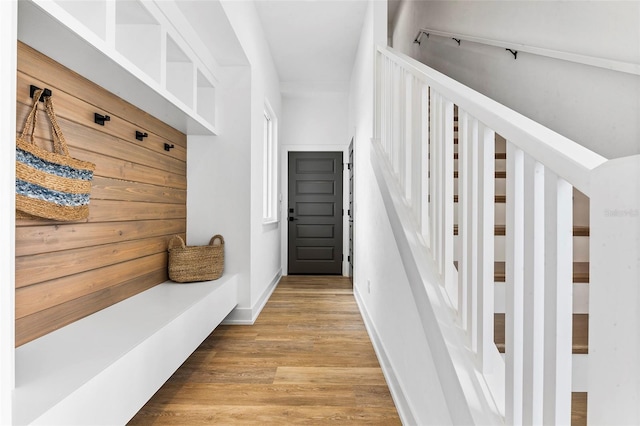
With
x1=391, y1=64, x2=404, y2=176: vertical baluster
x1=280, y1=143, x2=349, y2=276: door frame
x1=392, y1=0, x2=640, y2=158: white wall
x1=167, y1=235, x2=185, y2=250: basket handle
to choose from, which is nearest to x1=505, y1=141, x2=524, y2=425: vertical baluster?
x1=391, y1=64, x2=404, y2=176: vertical baluster

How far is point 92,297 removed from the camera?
1751 mm

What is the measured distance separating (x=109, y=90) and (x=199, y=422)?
65.8 inches

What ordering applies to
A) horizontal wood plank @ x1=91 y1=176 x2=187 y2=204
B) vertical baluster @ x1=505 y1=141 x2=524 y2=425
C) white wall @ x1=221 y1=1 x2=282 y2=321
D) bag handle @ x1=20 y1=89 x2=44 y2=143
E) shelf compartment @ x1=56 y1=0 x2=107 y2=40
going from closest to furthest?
vertical baluster @ x1=505 y1=141 x2=524 y2=425 < bag handle @ x1=20 y1=89 x2=44 y2=143 < shelf compartment @ x1=56 y1=0 x2=107 y2=40 < horizontal wood plank @ x1=91 y1=176 x2=187 y2=204 < white wall @ x1=221 y1=1 x2=282 y2=321

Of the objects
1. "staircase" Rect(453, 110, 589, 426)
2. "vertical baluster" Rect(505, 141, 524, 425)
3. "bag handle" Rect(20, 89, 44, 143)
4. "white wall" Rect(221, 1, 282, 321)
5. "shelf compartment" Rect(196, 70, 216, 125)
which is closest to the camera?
"vertical baluster" Rect(505, 141, 524, 425)

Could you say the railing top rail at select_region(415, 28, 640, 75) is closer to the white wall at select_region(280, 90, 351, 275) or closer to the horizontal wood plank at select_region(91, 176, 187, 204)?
the horizontal wood plank at select_region(91, 176, 187, 204)

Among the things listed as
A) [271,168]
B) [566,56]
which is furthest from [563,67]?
[271,168]

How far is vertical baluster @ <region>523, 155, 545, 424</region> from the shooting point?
0.67 m

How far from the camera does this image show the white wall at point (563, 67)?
1.57 m

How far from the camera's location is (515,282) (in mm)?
736

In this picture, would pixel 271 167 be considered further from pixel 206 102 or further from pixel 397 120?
pixel 397 120

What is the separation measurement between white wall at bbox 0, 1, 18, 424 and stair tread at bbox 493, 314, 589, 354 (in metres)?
1.31

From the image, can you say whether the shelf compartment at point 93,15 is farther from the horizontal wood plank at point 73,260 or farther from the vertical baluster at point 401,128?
the vertical baluster at point 401,128

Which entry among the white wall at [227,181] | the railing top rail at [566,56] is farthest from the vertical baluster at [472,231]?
the white wall at [227,181]

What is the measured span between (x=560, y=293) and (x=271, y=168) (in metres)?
4.38
